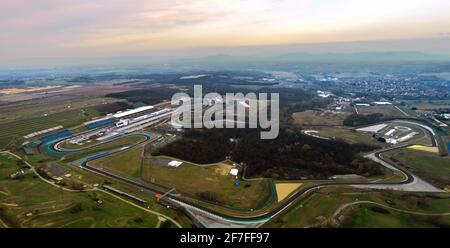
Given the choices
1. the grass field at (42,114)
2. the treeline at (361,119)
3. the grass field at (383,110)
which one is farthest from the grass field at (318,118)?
the grass field at (42,114)

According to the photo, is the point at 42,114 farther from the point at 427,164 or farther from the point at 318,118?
the point at 427,164

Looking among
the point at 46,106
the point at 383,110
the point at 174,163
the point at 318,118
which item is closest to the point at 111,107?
the point at 46,106

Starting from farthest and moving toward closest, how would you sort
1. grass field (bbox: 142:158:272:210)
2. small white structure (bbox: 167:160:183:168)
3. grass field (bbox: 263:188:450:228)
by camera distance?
small white structure (bbox: 167:160:183:168) → grass field (bbox: 142:158:272:210) → grass field (bbox: 263:188:450:228)

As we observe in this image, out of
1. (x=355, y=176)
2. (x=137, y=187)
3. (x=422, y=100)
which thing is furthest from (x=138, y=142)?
(x=422, y=100)

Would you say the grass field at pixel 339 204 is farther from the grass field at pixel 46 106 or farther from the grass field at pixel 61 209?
the grass field at pixel 46 106

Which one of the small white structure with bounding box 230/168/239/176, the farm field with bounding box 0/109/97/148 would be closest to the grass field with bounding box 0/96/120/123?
the farm field with bounding box 0/109/97/148

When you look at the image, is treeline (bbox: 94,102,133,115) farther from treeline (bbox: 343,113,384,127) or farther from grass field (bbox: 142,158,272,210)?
treeline (bbox: 343,113,384,127)
